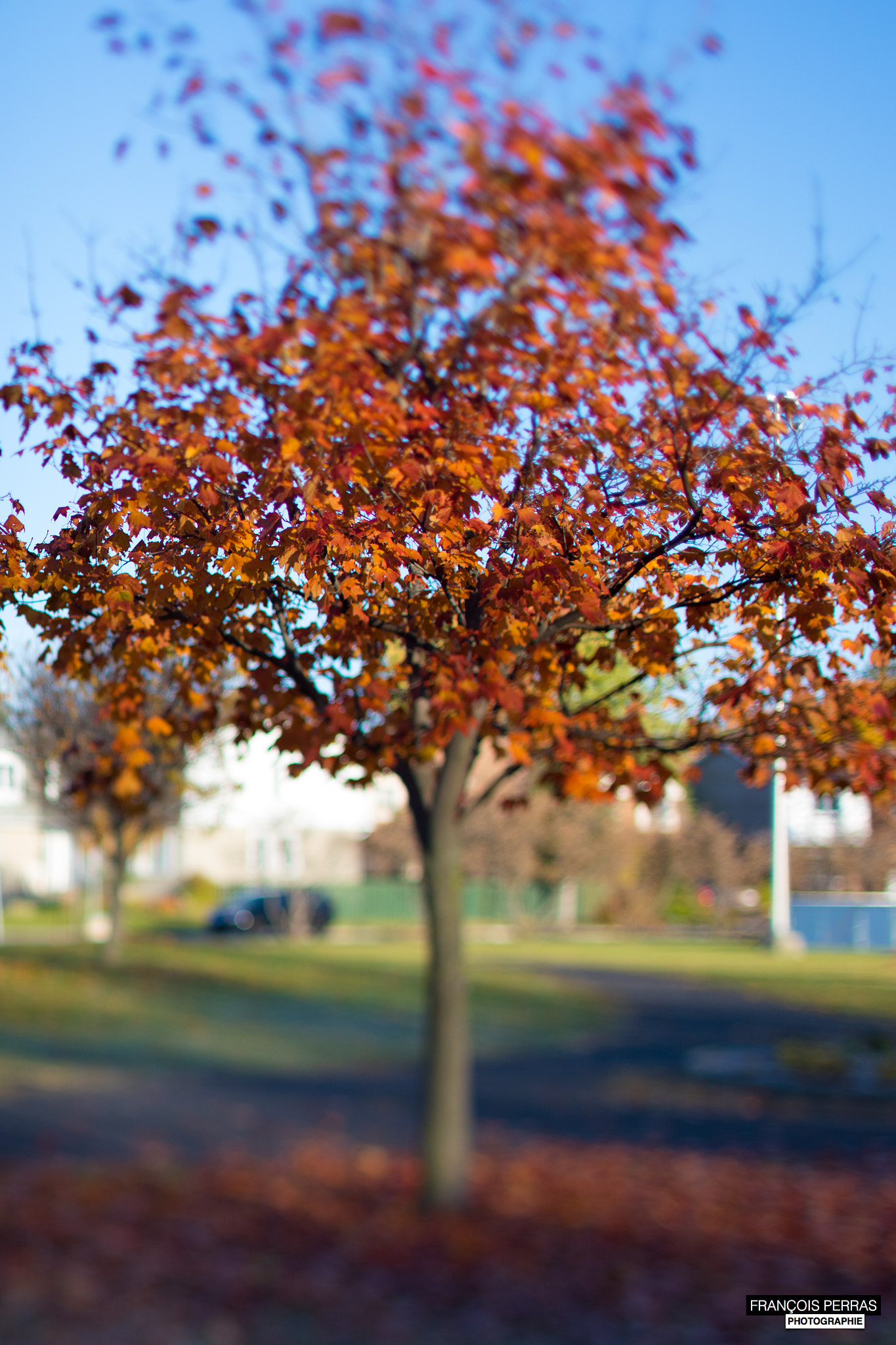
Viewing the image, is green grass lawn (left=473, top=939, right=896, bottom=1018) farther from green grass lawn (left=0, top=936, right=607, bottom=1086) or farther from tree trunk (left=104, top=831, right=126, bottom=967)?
tree trunk (left=104, top=831, right=126, bottom=967)

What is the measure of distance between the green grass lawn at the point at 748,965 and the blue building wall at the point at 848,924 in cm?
163

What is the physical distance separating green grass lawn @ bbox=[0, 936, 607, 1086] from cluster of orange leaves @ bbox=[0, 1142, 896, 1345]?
697cm

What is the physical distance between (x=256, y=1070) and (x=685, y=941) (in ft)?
98.2

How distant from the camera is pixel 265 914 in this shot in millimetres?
44281

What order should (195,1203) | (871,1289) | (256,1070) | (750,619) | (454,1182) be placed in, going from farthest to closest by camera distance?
(256,1070) < (195,1203) < (454,1182) < (871,1289) < (750,619)

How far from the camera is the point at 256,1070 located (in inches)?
695

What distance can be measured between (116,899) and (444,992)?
1718 cm

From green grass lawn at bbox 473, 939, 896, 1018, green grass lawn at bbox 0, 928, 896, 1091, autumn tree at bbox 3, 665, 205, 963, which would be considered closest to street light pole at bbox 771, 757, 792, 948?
green grass lawn at bbox 473, 939, 896, 1018

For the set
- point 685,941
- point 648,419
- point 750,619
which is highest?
point 648,419

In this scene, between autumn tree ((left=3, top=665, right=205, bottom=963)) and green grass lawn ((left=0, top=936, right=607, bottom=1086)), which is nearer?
autumn tree ((left=3, top=665, right=205, bottom=963))

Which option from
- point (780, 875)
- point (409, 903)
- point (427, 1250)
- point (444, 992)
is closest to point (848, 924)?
point (780, 875)

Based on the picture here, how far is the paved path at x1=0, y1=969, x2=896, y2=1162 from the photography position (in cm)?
1291

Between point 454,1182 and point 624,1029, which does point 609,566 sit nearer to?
point 454,1182

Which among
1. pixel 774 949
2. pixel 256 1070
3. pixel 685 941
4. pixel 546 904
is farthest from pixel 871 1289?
pixel 546 904
